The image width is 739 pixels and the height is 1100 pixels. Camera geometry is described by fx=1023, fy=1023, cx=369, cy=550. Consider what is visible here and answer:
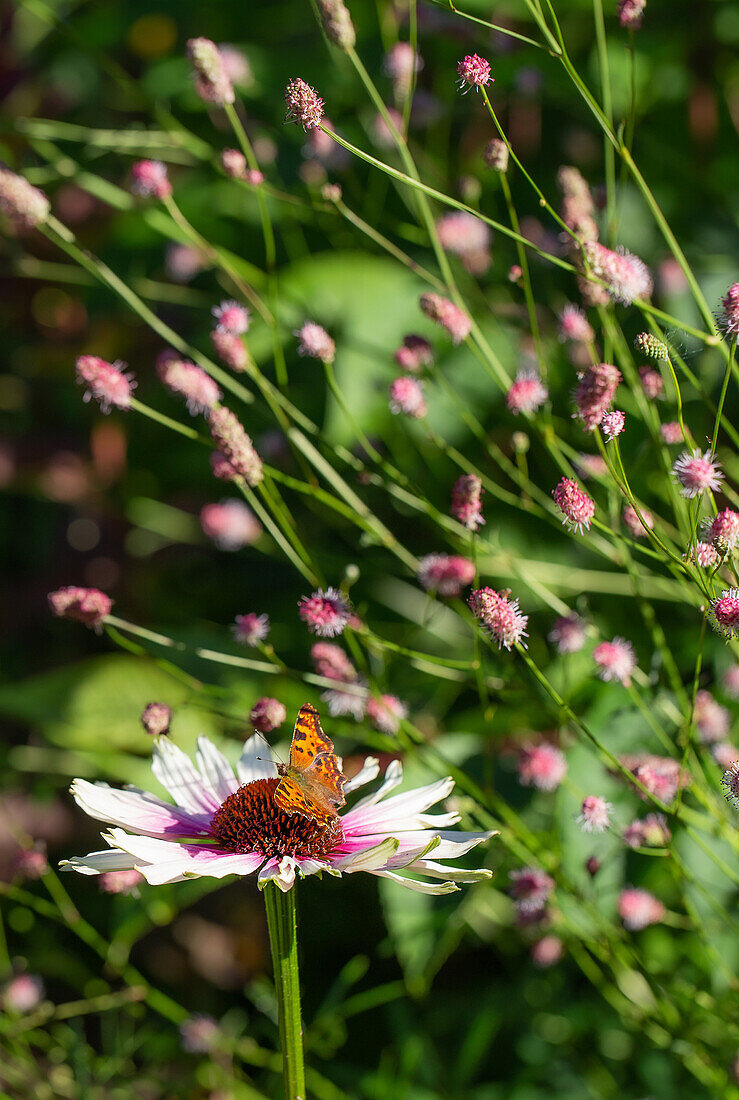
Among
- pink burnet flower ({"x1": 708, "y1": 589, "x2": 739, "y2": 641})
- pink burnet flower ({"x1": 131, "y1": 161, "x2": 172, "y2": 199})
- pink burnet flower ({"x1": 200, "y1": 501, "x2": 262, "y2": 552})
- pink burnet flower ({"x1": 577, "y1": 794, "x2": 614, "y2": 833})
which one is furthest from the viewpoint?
pink burnet flower ({"x1": 200, "y1": 501, "x2": 262, "y2": 552})

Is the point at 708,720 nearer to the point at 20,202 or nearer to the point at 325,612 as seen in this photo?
the point at 325,612

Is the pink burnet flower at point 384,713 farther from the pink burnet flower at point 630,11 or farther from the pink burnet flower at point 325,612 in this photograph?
the pink burnet flower at point 630,11

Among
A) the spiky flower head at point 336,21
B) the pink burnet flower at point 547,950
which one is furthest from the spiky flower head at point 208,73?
the pink burnet flower at point 547,950

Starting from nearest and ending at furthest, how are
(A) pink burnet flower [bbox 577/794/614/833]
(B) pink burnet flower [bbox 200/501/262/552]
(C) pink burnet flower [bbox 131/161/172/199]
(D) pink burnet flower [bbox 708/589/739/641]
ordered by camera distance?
(D) pink burnet flower [bbox 708/589/739/641], (A) pink burnet flower [bbox 577/794/614/833], (C) pink burnet flower [bbox 131/161/172/199], (B) pink burnet flower [bbox 200/501/262/552]

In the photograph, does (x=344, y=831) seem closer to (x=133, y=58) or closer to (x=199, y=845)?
(x=199, y=845)

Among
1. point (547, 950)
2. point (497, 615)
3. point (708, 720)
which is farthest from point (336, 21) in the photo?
point (547, 950)

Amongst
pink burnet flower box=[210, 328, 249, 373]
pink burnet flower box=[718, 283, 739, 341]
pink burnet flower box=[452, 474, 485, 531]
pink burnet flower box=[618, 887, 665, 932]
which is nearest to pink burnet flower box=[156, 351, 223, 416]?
pink burnet flower box=[210, 328, 249, 373]

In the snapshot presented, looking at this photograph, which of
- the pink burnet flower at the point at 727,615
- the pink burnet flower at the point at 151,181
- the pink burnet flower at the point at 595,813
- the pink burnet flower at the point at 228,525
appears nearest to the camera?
the pink burnet flower at the point at 727,615

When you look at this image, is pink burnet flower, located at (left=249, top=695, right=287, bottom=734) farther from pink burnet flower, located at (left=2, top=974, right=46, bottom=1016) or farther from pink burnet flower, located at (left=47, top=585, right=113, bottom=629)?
pink burnet flower, located at (left=2, top=974, right=46, bottom=1016)
